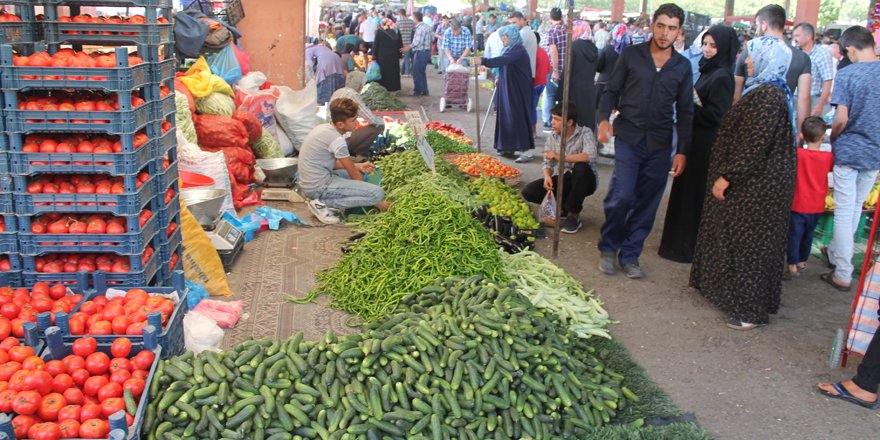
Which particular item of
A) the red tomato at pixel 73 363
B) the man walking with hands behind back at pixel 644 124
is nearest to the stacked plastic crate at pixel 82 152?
the red tomato at pixel 73 363

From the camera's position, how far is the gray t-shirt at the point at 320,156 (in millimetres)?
7438

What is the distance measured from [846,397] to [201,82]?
6.74m

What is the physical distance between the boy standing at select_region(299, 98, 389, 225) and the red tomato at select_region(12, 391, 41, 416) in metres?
4.45

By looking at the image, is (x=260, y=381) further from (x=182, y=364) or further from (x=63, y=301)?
(x=63, y=301)

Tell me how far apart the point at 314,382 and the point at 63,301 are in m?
1.56

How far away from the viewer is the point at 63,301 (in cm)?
405

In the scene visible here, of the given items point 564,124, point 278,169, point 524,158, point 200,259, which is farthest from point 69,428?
point 524,158

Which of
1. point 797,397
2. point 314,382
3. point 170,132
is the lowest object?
point 797,397

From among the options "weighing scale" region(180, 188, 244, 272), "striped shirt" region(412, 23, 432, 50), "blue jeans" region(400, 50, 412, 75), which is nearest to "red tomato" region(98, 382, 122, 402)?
"weighing scale" region(180, 188, 244, 272)

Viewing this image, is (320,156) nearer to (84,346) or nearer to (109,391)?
(84,346)

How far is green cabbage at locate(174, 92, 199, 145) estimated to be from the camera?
23.9 ft

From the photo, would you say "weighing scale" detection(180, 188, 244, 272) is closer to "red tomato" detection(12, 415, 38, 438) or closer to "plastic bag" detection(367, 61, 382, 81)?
"red tomato" detection(12, 415, 38, 438)

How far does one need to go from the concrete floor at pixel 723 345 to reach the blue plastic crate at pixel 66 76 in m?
1.81

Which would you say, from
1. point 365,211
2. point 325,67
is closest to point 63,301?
point 365,211
